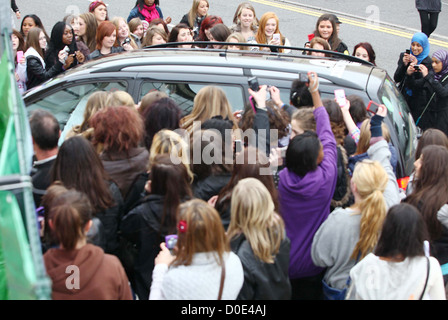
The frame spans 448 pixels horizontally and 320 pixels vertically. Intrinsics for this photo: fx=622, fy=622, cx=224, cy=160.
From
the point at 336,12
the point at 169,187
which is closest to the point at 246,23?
the point at 169,187

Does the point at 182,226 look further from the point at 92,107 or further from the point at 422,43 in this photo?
the point at 422,43

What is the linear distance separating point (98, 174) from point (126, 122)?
57cm

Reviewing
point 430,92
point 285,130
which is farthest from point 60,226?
point 430,92

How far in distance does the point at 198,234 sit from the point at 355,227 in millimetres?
1166

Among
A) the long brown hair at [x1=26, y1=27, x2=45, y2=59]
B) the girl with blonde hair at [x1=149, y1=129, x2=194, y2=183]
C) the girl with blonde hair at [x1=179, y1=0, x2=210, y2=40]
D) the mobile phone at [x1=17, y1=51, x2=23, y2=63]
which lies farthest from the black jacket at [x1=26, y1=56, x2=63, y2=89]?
the girl with blonde hair at [x1=149, y1=129, x2=194, y2=183]

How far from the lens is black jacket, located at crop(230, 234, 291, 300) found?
354cm

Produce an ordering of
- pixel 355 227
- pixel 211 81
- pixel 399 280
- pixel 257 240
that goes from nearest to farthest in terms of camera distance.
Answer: pixel 399 280 < pixel 257 240 < pixel 355 227 < pixel 211 81

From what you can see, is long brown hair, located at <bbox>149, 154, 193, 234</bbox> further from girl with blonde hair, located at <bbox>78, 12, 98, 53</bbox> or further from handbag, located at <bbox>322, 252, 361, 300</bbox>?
girl with blonde hair, located at <bbox>78, 12, 98, 53</bbox>

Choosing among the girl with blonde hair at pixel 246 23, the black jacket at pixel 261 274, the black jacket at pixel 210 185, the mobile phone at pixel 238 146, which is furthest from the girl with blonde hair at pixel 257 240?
the girl with blonde hair at pixel 246 23

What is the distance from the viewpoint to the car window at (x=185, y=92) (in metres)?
5.43

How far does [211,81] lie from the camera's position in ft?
17.9

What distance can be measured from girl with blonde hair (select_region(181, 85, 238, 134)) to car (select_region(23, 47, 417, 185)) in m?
0.52

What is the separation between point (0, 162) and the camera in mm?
2645
